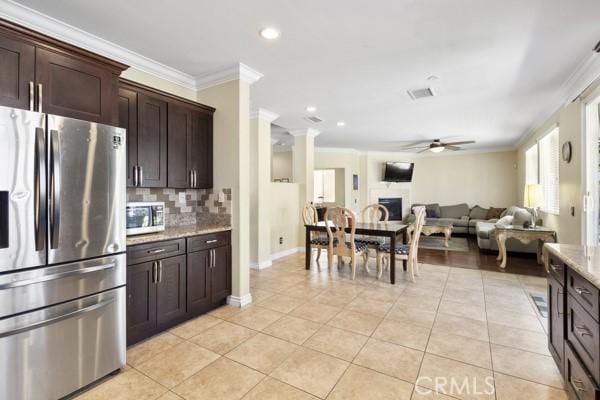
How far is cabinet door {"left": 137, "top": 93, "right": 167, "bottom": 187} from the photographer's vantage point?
106 inches

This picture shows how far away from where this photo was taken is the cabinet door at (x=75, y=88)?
72.7 inches

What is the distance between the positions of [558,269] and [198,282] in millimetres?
2924

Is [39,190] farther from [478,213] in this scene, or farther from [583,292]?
[478,213]

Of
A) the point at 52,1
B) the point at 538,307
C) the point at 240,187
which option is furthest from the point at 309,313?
the point at 52,1

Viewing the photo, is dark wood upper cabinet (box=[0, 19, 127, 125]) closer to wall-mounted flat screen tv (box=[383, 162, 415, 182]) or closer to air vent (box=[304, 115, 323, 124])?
air vent (box=[304, 115, 323, 124])

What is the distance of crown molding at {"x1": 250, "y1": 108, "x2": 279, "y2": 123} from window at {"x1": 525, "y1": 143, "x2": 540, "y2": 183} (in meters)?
5.62

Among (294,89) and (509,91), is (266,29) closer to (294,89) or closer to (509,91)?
(294,89)

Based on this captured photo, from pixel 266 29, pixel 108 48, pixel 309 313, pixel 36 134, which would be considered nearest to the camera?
pixel 36 134

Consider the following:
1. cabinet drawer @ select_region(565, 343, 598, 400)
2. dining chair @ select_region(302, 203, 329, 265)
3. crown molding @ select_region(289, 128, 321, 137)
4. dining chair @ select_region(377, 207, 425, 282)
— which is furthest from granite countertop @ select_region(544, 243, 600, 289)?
crown molding @ select_region(289, 128, 321, 137)

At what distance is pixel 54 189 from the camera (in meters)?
1.69

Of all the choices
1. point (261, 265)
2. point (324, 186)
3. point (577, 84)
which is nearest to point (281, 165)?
point (324, 186)

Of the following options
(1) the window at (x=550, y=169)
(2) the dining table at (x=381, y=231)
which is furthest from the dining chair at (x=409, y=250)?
(1) the window at (x=550, y=169)

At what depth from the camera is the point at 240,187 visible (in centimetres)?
319

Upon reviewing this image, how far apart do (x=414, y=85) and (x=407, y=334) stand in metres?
2.95
